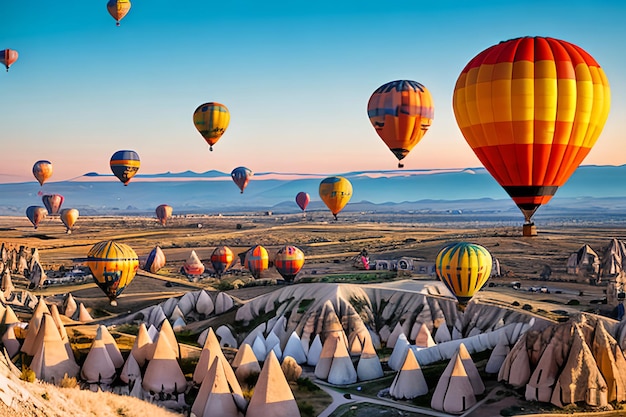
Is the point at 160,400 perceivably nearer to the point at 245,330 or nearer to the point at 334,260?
the point at 245,330

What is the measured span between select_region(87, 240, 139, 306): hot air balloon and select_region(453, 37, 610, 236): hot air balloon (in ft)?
119

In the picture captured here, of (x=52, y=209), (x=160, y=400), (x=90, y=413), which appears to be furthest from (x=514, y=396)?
(x=52, y=209)

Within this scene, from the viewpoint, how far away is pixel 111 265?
208 feet

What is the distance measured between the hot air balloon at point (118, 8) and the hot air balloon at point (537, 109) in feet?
142

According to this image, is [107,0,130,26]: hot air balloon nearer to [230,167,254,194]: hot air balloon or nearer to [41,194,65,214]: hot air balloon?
[230,167,254,194]: hot air balloon

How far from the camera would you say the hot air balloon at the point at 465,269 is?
5312 cm

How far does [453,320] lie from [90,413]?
3783 cm

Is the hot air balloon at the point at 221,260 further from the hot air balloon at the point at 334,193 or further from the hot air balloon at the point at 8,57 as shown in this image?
the hot air balloon at the point at 8,57

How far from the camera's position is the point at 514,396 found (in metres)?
40.3

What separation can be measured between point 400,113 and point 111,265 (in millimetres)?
27166

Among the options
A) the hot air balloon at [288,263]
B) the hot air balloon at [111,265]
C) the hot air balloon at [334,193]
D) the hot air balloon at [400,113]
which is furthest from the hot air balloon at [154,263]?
the hot air balloon at [400,113]

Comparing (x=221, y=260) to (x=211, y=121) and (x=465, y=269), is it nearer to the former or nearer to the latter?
(x=211, y=121)

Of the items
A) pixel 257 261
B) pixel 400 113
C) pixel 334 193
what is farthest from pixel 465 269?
pixel 334 193

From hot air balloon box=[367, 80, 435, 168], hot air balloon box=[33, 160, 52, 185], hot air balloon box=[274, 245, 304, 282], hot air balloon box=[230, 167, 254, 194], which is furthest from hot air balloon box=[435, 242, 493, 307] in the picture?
hot air balloon box=[33, 160, 52, 185]
